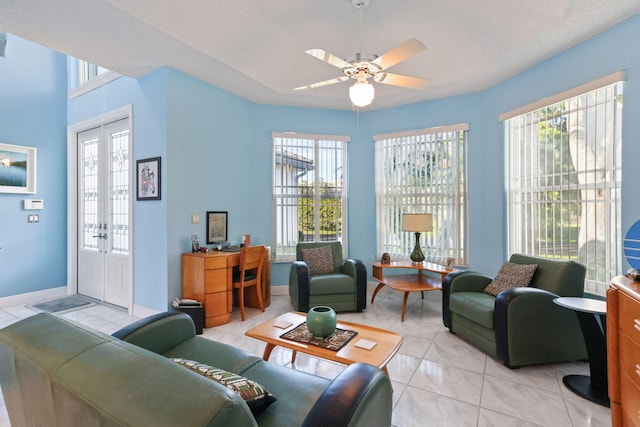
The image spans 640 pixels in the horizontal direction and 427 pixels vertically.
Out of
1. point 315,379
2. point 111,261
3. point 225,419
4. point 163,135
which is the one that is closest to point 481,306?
point 315,379

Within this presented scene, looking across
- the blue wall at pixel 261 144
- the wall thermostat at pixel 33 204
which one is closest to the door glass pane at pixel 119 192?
the blue wall at pixel 261 144

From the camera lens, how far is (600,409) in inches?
77.4

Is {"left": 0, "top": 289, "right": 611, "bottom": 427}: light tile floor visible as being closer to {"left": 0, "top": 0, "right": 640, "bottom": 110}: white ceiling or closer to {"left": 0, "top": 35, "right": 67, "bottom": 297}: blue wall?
{"left": 0, "top": 35, "right": 67, "bottom": 297}: blue wall

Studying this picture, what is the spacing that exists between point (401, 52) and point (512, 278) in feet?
7.58

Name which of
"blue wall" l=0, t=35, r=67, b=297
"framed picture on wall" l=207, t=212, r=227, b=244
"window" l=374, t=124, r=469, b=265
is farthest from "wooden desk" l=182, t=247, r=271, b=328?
"blue wall" l=0, t=35, r=67, b=297

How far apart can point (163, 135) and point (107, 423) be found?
128 inches

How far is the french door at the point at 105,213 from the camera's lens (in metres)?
3.89

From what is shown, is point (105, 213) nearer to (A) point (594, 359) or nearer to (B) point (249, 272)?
(B) point (249, 272)

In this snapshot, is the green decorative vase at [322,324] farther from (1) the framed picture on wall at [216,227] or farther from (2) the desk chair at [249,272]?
(1) the framed picture on wall at [216,227]

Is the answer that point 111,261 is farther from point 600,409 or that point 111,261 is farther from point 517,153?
point 517,153

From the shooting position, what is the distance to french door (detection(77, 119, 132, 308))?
3891 mm

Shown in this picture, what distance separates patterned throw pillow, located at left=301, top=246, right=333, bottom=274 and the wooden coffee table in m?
1.69


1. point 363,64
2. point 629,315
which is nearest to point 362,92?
point 363,64

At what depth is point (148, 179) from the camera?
354cm
